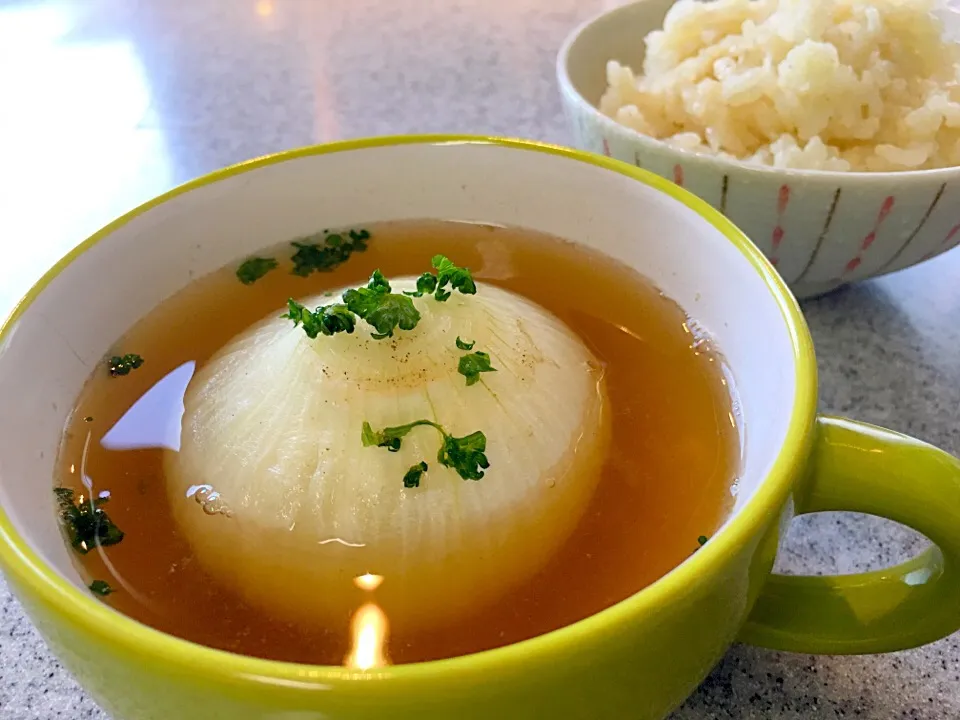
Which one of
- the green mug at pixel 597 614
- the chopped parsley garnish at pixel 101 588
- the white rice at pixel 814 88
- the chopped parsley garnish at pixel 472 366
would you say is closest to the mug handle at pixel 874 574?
the green mug at pixel 597 614

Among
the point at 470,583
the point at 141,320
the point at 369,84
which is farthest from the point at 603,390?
the point at 369,84

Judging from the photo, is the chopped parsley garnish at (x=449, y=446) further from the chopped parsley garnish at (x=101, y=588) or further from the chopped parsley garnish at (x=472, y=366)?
the chopped parsley garnish at (x=101, y=588)

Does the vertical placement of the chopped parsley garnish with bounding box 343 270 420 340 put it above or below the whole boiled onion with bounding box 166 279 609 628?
above

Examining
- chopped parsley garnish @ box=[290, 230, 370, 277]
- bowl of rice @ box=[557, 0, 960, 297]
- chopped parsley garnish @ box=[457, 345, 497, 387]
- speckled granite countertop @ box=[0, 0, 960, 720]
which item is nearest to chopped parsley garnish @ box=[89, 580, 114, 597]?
speckled granite countertop @ box=[0, 0, 960, 720]

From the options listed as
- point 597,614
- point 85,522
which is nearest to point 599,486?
point 597,614

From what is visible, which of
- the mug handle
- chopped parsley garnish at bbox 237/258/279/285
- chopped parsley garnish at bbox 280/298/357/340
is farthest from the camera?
chopped parsley garnish at bbox 237/258/279/285

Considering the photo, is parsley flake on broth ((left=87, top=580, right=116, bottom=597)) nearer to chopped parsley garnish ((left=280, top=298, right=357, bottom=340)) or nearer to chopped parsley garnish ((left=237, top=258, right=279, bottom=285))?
chopped parsley garnish ((left=280, top=298, right=357, bottom=340))

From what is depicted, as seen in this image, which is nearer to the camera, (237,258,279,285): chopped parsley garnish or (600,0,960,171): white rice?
(237,258,279,285): chopped parsley garnish
